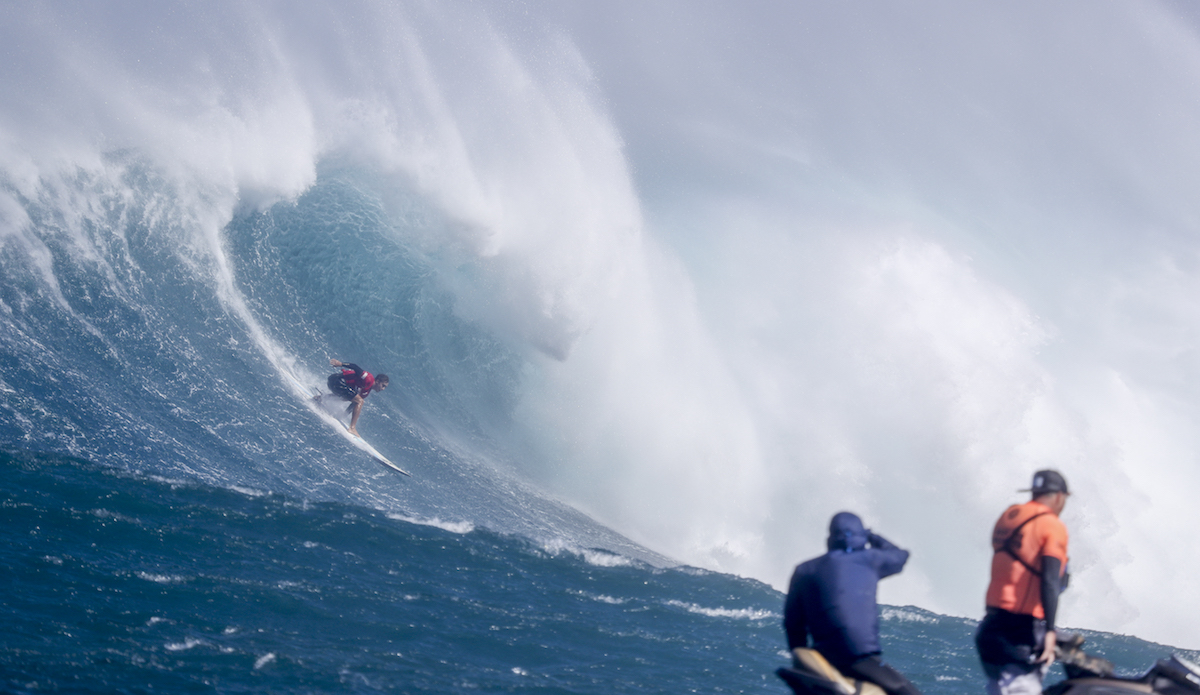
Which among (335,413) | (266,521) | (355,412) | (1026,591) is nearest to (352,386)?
(355,412)

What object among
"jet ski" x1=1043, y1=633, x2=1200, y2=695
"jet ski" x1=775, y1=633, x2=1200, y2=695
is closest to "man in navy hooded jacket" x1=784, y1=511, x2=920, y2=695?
"jet ski" x1=775, y1=633, x2=1200, y2=695

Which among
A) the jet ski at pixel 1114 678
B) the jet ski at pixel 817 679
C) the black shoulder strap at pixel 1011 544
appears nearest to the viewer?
the jet ski at pixel 817 679

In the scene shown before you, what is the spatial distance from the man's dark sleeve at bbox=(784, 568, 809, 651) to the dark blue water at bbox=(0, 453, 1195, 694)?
379cm

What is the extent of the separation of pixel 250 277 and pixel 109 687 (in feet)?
43.5

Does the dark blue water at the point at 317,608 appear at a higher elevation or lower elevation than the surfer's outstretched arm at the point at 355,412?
lower

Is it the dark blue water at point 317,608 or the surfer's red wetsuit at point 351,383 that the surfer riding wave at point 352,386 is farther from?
the dark blue water at point 317,608

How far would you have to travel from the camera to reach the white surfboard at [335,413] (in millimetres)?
13742

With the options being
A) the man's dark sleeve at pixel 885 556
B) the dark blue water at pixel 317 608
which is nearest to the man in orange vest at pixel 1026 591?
the man's dark sleeve at pixel 885 556

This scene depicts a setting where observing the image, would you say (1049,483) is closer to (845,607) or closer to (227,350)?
(845,607)

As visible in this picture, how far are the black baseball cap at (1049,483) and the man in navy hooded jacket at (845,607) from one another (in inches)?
41.3

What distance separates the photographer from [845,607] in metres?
3.39

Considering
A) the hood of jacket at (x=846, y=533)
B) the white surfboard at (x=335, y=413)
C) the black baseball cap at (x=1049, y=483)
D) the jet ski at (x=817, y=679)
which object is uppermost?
the white surfboard at (x=335, y=413)

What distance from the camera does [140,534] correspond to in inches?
320

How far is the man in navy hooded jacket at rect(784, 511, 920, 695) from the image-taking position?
11.0 ft
